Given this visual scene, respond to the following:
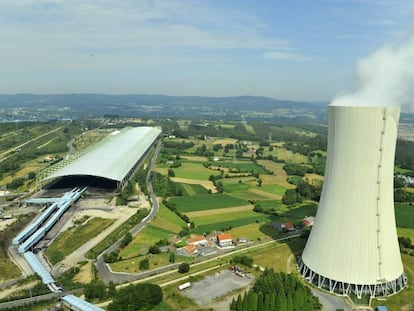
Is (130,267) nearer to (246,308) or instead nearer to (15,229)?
(246,308)

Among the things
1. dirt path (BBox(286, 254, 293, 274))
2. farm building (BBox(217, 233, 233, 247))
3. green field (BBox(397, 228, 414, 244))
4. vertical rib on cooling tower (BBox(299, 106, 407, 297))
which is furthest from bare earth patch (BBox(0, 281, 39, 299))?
green field (BBox(397, 228, 414, 244))

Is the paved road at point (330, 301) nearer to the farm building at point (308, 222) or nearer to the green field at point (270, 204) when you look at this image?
the farm building at point (308, 222)

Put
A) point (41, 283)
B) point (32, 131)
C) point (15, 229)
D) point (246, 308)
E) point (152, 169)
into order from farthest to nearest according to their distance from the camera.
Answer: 1. point (32, 131)
2. point (152, 169)
3. point (15, 229)
4. point (41, 283)
5. point (246, 308)

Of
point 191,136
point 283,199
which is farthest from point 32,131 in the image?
point 283,199

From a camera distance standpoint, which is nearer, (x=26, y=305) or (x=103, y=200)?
(x=26, y=305)

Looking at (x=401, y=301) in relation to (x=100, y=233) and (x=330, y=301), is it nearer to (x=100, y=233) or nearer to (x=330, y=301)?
(x=330, y=301)

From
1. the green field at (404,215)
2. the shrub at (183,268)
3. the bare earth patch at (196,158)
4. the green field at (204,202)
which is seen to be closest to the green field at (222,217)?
the green field at (204,202)

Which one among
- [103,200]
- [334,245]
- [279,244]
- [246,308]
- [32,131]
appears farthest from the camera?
[32,131]
